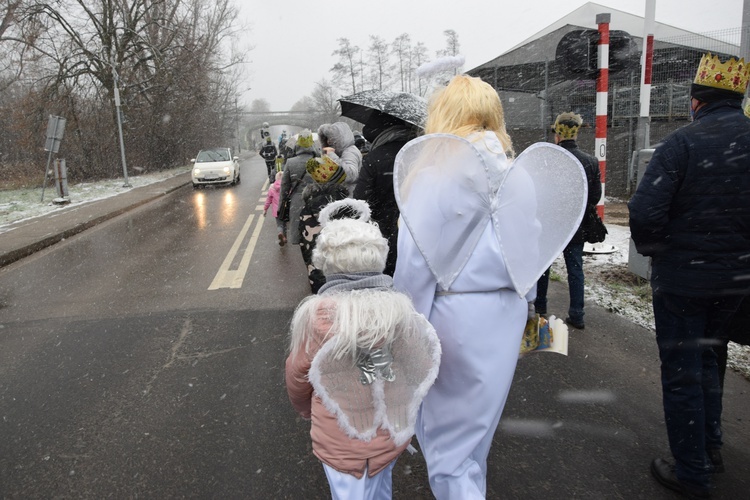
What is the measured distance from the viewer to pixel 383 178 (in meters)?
3.56

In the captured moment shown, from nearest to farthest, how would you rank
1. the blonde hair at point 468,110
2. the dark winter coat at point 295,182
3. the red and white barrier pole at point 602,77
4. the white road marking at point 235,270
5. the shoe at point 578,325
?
the blonde hair at point 468,110
the shoe at point 578,325
the dark winter coat at point 295,182
the white road marking at point 235,270
the red and white barrier pole at point 602,77

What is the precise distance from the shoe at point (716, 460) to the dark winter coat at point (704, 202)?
0.95m

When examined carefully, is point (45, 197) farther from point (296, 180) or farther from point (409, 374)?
point (409, 374)

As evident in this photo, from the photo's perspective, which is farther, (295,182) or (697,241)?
(295,182)

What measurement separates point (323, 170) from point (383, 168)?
0.87 metres

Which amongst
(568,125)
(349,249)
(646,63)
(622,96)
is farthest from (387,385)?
(622,96)

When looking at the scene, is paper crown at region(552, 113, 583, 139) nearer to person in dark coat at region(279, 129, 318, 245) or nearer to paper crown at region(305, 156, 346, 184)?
paper crown at region(305, 156, 346, 184)

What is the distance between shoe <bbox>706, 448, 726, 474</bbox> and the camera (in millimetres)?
2760

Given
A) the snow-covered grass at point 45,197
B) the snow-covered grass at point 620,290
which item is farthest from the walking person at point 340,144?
the snow-covered grass at point 45,197

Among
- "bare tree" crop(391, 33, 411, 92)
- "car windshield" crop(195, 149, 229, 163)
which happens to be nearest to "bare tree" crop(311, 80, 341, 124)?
"bare tree" crop(391, 33, 411, 92)

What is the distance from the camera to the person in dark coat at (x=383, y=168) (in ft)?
11.5

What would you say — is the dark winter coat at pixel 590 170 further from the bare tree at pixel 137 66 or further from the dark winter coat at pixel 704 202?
the bare tree at pixel 137 66

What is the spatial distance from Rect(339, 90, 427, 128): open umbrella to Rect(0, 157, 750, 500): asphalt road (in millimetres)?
2051

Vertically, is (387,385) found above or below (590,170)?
below
